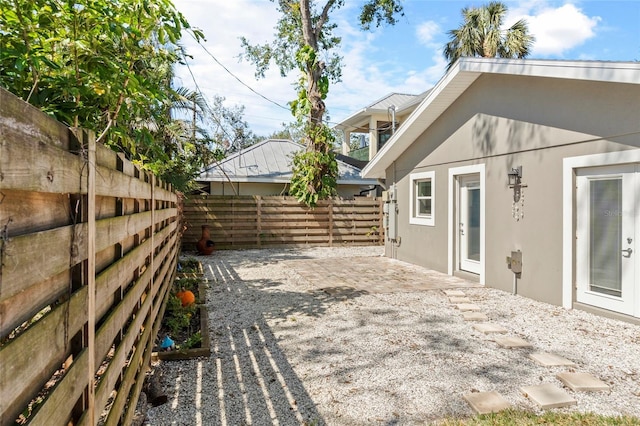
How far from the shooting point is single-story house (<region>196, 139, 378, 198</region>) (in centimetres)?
1623

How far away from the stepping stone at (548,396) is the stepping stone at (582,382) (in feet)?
0.54

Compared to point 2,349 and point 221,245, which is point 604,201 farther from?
point 221,245

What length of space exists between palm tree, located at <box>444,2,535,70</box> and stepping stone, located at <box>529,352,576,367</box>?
48.8 feet

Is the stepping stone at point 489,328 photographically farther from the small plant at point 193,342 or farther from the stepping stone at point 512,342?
the small plant at point 193,342

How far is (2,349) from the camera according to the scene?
958 millimetres

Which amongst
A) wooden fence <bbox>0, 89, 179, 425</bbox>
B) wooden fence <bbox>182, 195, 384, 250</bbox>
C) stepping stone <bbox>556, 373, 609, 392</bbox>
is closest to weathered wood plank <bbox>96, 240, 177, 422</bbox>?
wooden fence <bbox>0, 89, 179, 425</bbox>

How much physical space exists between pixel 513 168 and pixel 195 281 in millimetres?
6118

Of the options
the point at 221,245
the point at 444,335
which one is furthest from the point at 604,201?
the point at 221,245

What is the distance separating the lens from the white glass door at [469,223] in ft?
27.1

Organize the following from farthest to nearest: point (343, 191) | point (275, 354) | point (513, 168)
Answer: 1. point (343, 191)
2. point (513, 168)
3. point (275, 354)

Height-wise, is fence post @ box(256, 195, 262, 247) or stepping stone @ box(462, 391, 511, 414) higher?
fence post @ box(256, 195, 262, 247)

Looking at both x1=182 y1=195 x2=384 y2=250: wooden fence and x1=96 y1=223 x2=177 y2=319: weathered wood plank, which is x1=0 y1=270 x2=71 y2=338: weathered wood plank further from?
x1=182 y1=195 x2=384 y2=250: wooden fence

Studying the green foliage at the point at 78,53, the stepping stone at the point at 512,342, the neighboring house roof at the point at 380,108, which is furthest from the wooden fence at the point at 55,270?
the neighboring house roof at the point at 380,108

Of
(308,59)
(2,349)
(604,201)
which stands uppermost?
(308,59)
